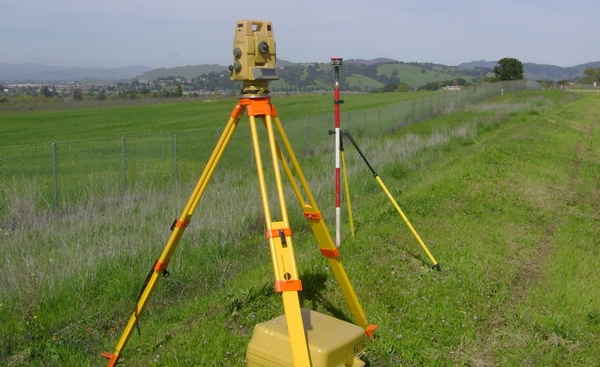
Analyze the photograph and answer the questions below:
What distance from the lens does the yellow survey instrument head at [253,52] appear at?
4191 millimetres

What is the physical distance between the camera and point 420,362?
16.2 feet

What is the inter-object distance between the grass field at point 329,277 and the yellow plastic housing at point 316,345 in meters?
0.65

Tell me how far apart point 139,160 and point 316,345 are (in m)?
15.7

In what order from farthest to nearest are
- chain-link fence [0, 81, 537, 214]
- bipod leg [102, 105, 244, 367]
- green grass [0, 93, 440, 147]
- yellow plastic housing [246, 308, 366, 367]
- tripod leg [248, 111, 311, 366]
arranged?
green grass [0, 93, 440, 147] → chain-link fence [0, 81, 537, 214] → bipod leg [102, 105, 244, 367] → yellow plastic housing [246, 308, 366, 367] → tripod leg [248, 111, 311, 366]

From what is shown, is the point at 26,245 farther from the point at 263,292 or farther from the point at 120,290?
the point at 263,292

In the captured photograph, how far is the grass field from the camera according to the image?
514 cm

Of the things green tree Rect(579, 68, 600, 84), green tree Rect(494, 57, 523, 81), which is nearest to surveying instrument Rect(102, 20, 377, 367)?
green tree Rect(494, 57, 523, 81)

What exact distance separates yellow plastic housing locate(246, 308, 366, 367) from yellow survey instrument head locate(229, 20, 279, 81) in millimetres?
1764

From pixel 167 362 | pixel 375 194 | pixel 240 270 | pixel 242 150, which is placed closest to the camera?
pixel 167 362

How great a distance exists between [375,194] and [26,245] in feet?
20.7

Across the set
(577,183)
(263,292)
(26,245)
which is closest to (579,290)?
(263,292)

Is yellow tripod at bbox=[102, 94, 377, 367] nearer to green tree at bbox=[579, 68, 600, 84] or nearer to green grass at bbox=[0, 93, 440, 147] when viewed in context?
green grass at bbox=[0, 93, 440, 147]

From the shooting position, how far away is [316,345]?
403cm

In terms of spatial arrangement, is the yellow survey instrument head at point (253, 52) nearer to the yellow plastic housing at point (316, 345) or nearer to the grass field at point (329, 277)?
the yellow plastic housing at point (316, 345)
